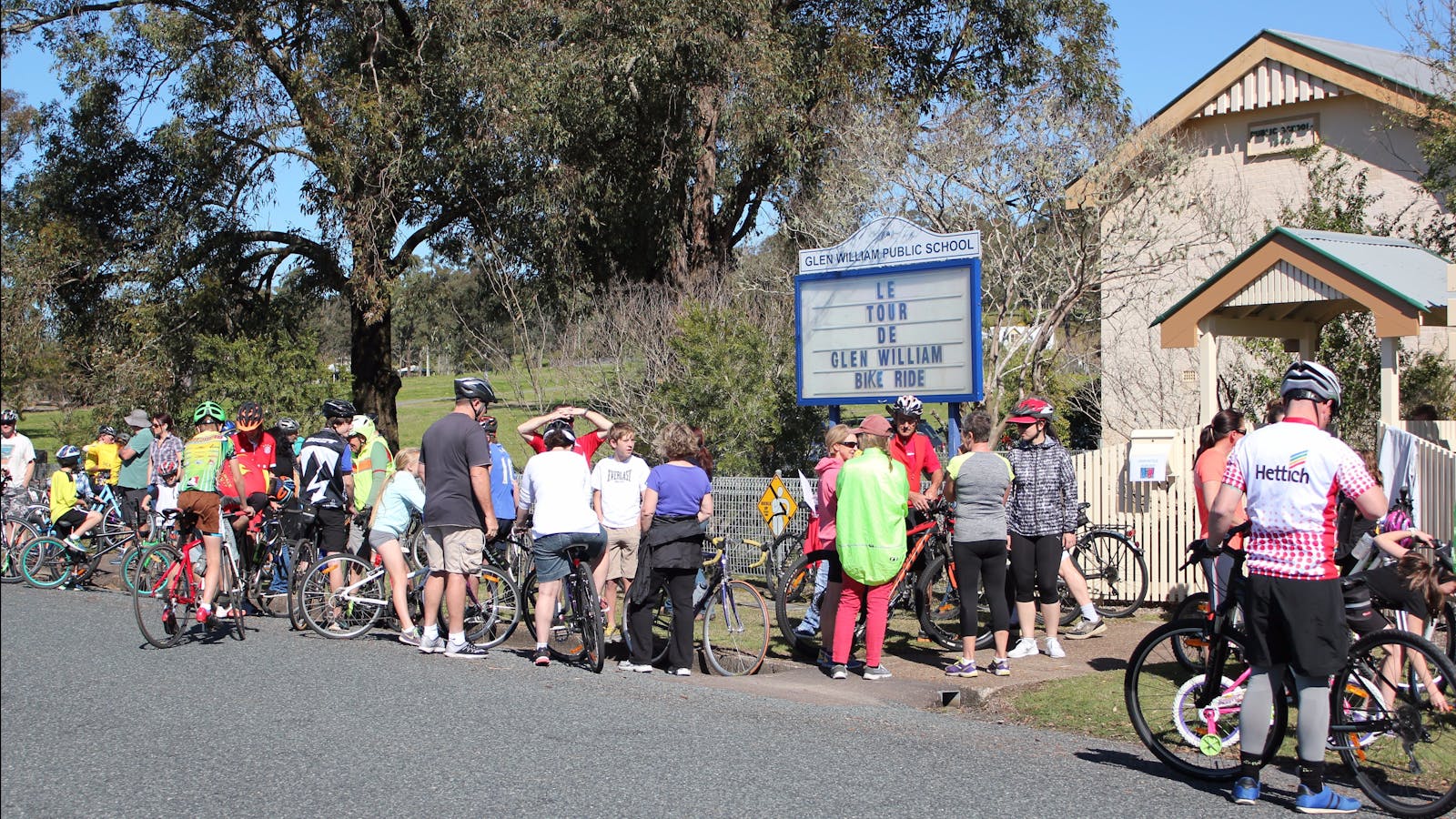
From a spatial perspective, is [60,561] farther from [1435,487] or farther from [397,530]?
[1435,487]

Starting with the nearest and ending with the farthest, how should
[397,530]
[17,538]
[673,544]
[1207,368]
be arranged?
1. [673,544]
2. [397,530]
3. [1207,368]
4. [17,538]

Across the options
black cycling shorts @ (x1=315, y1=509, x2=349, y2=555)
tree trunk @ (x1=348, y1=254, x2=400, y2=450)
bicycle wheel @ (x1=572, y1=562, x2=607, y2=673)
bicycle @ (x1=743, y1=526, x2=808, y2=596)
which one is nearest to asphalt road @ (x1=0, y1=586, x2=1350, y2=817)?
bicycle wheel @ (x1=572, y1=562, x2=607, y2=673)

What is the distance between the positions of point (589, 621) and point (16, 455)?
34.0 ft

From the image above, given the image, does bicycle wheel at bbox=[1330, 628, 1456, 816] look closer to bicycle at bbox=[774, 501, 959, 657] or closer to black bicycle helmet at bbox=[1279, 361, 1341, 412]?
black bicycle helmet at bbox=[1279, 361, 1341, 412]

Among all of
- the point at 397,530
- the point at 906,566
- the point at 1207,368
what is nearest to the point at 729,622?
the point at 906,566

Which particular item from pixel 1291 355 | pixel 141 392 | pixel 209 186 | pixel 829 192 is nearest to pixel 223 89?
pixel 209 186

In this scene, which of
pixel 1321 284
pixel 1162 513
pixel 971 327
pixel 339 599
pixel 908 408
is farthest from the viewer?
pixel 971 327

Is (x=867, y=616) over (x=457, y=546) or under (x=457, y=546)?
under

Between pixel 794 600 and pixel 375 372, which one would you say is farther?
pixel 375 372

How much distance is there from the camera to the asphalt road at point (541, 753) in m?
5.76

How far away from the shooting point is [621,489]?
408 inches

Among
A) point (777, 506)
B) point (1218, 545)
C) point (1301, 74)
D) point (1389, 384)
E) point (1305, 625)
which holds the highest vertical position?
point (1301, 74)

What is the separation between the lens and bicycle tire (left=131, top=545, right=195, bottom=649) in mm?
9930

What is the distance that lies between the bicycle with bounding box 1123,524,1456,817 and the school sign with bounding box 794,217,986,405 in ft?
19.3
